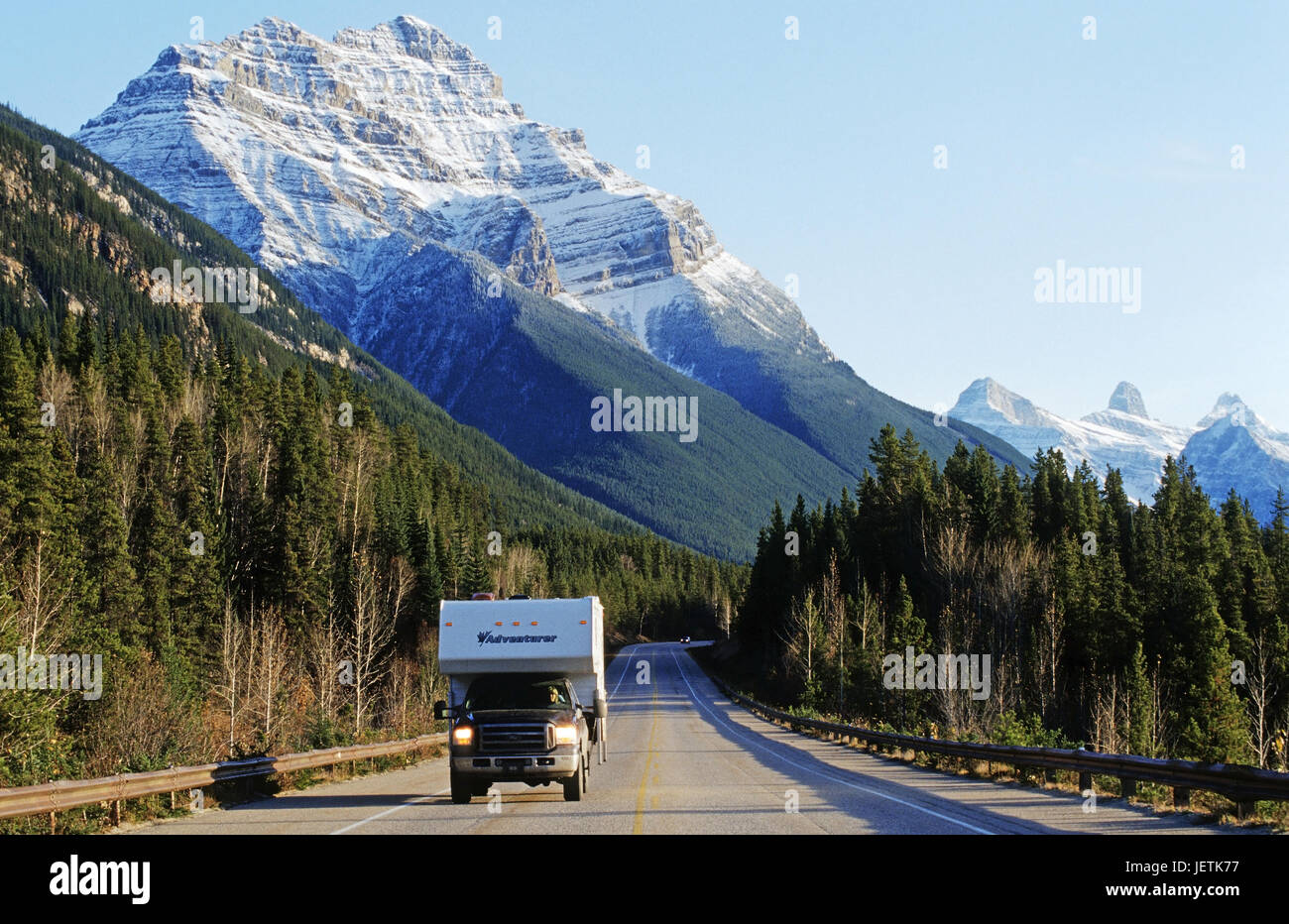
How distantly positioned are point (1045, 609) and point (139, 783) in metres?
64.5

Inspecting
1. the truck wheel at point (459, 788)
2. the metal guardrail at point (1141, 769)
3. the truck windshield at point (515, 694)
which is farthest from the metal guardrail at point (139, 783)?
the metal guardrail at point (1141, 769)

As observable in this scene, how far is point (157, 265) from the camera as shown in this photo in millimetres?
165000

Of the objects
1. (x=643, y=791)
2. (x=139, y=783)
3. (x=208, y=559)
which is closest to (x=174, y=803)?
(x=139, y=783)

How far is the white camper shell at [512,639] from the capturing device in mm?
21500

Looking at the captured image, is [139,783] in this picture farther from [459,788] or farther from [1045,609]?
[1045,609]

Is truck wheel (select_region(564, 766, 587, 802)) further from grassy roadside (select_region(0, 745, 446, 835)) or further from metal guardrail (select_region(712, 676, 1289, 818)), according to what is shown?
metal guardrail (select_region(712, 676, 1289, 818))

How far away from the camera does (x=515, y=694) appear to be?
21156 millimetres

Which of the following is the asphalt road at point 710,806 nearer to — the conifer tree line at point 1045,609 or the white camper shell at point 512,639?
the white camper shell at point 512,639

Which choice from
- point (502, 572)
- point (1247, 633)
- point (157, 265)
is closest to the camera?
point (1247, 633)
